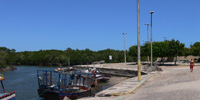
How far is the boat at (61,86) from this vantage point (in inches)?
783

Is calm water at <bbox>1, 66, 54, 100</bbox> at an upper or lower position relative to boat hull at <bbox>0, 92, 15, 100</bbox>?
lower

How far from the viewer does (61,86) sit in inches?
813

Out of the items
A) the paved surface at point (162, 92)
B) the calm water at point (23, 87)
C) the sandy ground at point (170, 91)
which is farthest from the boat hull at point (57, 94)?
the sandy ground at point (170, 91)

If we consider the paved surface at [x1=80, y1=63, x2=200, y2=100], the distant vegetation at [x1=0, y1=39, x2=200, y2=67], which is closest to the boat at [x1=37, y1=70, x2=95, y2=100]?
the paved surface at [x1=80, y1=63, x2=200, y2=100]

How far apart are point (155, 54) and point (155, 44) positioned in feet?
11.3

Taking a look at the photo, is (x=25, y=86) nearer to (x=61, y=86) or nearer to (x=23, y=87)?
(x=23, y=87)

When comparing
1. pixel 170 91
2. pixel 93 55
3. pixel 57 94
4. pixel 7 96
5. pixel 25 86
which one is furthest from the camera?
pixel 93 55

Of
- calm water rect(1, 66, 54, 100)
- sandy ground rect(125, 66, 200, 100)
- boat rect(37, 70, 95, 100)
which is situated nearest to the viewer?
sandy ground rect(125, 66, 200, 100)

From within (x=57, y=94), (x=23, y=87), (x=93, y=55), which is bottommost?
(x=23, y=87)

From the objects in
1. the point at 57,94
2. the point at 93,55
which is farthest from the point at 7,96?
the point at 93,55

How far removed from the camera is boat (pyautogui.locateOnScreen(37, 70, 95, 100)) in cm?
1990

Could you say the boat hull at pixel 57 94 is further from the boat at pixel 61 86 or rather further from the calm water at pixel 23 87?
the calm water at pixel 23 87

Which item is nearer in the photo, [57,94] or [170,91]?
[170,91]

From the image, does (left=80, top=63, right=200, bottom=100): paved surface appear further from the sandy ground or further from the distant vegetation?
the distant vegetation
